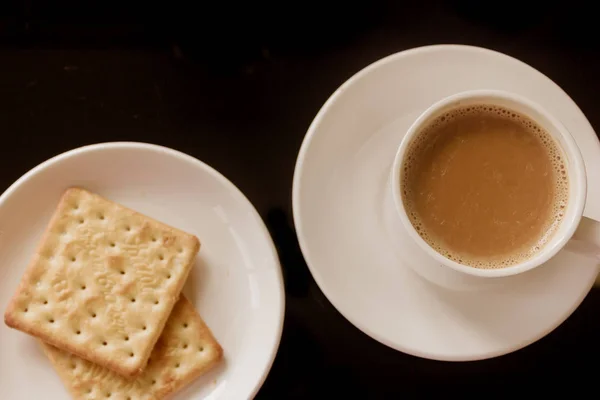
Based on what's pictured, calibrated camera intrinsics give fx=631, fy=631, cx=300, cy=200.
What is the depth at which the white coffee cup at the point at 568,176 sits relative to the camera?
71cm

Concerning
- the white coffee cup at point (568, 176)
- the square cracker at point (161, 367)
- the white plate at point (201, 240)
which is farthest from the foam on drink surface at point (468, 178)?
the square cracker at point (161, 367)

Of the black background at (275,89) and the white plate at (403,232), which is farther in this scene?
the black background at (275,89)

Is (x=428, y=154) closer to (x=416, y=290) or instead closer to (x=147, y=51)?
(x=416, y=290)

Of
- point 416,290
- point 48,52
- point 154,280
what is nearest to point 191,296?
point 154,280

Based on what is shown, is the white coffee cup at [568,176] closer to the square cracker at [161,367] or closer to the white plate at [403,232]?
the white plate at [403,232]

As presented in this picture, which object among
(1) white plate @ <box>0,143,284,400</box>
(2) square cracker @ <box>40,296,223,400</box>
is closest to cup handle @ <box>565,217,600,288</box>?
(1) white plate @ <box>0,143,284,400</box>

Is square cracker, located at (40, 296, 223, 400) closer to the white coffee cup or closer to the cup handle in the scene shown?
the white coffee cup

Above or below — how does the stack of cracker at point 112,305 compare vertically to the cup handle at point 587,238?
below

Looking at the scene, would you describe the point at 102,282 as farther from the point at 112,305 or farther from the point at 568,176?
the point at 568,176

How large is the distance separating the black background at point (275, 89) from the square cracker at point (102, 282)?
129 mm

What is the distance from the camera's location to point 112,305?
833mm

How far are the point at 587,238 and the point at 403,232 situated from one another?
21cm

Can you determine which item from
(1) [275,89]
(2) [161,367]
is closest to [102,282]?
(2) [161,367]

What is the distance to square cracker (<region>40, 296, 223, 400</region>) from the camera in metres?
0.83
